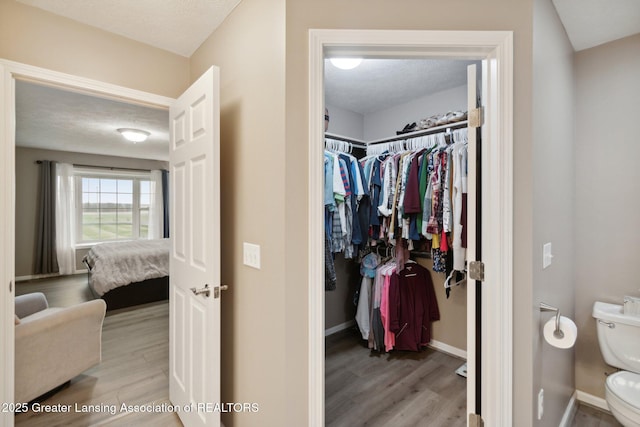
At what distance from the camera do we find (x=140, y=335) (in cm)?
315

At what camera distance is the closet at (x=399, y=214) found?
222 cm

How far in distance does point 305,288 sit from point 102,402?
1974mm

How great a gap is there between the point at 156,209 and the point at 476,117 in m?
6.94

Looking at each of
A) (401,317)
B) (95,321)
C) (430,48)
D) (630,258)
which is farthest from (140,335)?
(630,258)

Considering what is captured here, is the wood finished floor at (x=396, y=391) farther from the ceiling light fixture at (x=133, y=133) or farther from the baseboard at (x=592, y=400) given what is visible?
the ceiling light fixture at (x=133, y=133)

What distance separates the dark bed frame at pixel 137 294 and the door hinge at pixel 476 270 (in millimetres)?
4271

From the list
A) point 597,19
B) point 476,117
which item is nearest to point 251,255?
point 476,117

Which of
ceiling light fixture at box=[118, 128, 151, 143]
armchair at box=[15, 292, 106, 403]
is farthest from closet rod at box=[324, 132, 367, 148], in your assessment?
ceiling light fixture at box=[118, 128, 151, 143]

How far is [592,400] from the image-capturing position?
1.98 m

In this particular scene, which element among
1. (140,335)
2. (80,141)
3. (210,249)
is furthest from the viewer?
(80,141)

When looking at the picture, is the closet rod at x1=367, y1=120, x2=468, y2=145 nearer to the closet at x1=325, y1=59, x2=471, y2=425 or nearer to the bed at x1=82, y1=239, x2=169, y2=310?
the closet at x1=325, y1=59, x2=471, y2=425

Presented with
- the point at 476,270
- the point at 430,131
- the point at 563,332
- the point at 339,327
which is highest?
the point at 430,131

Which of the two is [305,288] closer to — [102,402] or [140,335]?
[102,402]

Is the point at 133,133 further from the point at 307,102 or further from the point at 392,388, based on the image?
the point at 392,388
